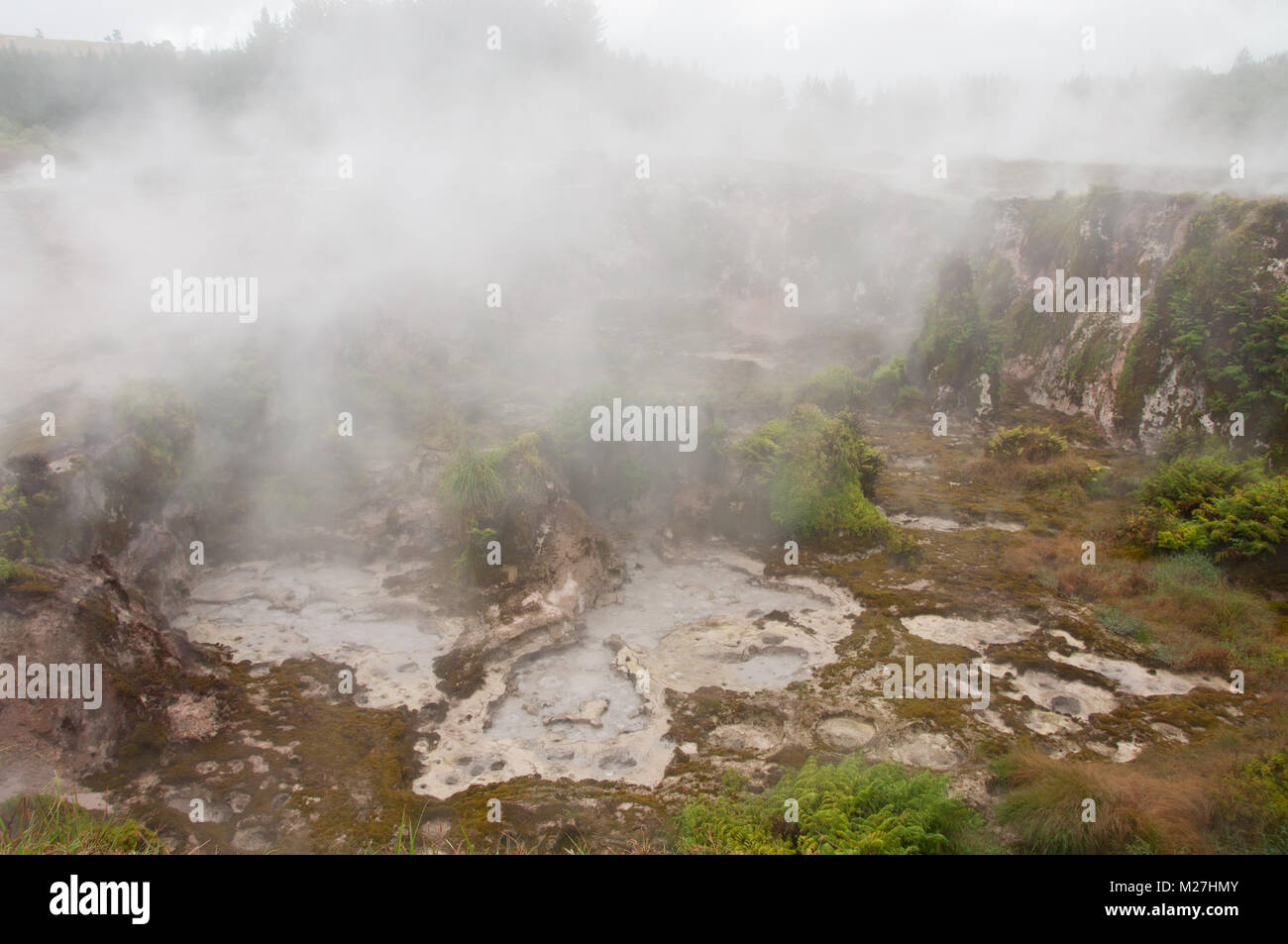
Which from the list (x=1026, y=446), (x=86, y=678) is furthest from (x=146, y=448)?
(x=1026, y=446)

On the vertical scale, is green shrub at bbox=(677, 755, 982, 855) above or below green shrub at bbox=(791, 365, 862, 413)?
below

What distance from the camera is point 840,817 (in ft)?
20.6

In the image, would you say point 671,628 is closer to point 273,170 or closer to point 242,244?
point 242,244

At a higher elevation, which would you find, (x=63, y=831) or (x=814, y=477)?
(x=814, y=477)

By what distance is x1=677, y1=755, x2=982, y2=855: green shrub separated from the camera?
605cm

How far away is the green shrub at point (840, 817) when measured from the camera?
19.9 ft

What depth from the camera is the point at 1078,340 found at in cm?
1897

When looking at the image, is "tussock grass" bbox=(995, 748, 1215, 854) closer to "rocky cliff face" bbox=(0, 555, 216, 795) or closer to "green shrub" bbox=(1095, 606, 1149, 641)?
"green shrub" bbox=(1095, 606, 1149, 641)

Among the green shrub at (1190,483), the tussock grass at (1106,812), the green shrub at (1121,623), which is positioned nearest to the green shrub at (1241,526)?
the green shrub at (1190,483)
